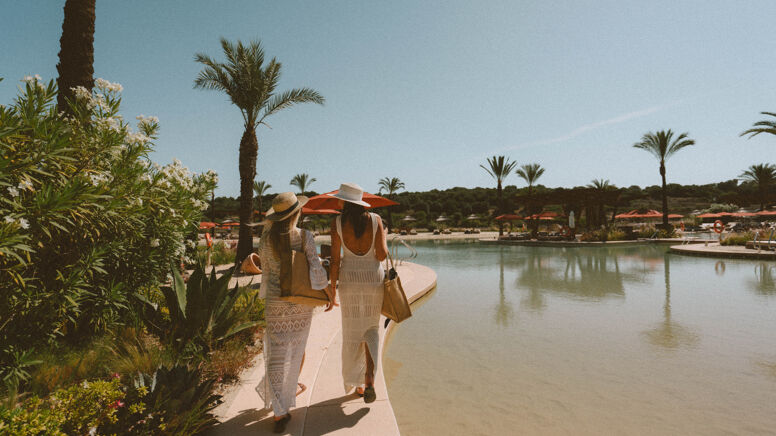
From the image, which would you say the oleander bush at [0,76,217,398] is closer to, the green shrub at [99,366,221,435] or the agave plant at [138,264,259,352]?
the agave plant at [138,264,259,352]

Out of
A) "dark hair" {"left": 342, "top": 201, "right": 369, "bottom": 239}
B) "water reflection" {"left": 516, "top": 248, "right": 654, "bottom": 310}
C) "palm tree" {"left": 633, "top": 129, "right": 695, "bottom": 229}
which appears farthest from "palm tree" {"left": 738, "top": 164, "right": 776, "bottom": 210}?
"dark hair" {"left": 342, "top": 201, "right": 369, "bottom": 239}

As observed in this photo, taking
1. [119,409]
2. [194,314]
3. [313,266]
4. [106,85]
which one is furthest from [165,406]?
[106,85]

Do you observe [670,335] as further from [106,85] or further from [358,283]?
[106,85]

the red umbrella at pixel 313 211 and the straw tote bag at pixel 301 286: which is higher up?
the red umbrella at pixel 313 211

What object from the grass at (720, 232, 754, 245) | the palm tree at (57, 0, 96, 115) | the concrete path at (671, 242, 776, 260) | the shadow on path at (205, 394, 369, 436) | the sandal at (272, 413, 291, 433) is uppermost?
the palm tree at (57, 0, 96, 115)

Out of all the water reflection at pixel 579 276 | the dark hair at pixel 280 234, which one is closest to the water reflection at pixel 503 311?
the water reflection at pixel 579 276

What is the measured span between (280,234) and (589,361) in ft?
13.8

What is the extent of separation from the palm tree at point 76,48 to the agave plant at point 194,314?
298cm

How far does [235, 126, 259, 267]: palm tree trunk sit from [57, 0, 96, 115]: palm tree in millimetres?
6695

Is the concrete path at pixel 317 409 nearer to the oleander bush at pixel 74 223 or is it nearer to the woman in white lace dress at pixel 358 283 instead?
the woman in white lace dress at pixel 358 283

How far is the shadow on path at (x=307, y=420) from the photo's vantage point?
2.58 meters

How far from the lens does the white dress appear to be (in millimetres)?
2621

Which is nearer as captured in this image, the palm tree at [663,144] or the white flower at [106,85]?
the white flower at [106,85]

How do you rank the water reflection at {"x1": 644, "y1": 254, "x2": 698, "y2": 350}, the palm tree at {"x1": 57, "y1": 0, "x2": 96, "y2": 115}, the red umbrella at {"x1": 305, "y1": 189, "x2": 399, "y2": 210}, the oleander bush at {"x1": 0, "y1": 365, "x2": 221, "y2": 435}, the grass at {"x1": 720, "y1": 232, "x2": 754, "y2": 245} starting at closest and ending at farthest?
the oleander bush at {"x1": 0, "y1": 365, "x2": 221, "y2": 435} < the palm tree at {"x1": 57, "y1": 0, "x2": 96, "y2": 115} < the water reflection at {"x1": 644, "y1": 254, "x2": 698, "y2": 350} < the red umbrella at {"x1": 305, "y1": 189, "x2": 399, "y2": 210} < the grass at {"x1": 720, "y1": 232, "x2": 754, "y2": 245}
